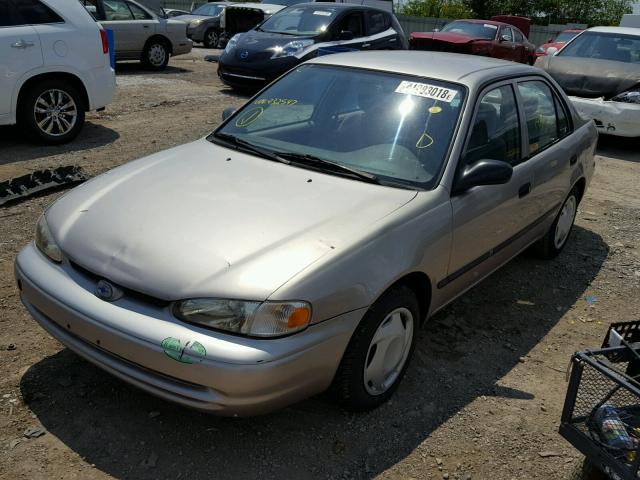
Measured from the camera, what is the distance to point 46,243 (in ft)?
9.94

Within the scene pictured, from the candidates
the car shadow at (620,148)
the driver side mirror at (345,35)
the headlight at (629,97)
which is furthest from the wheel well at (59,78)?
the headlight at (629,97)

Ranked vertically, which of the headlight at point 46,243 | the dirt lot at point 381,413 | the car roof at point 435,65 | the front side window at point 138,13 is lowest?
the dirt lot at point 381,413

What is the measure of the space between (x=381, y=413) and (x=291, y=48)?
8.38 meters

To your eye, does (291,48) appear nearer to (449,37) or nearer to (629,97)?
(629,97)

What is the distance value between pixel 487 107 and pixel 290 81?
52.1 inches

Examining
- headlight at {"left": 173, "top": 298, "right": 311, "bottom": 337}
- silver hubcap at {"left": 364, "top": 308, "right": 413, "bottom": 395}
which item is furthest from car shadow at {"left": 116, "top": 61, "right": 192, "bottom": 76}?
headlight at {"left": 173, "top": 298, "right": 311, "bottom": 337}

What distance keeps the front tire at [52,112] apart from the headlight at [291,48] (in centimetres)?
395

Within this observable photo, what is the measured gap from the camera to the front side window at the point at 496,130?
362cm

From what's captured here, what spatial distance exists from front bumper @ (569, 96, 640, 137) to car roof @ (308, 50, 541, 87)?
16.6 ft

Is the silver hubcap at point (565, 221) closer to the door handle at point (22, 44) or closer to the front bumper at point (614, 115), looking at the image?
the front bumper at point (614, 115)

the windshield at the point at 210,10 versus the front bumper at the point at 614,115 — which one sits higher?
the windshield at the point at 210,10

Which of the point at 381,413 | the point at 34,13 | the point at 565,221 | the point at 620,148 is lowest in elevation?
the point at 620,148

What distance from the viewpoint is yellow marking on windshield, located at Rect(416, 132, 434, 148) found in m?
3.44

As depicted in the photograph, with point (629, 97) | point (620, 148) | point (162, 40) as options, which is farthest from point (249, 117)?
point (162, 40)
